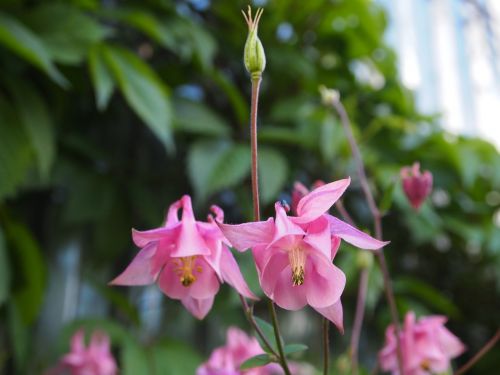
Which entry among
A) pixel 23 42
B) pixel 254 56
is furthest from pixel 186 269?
pixel 23 42

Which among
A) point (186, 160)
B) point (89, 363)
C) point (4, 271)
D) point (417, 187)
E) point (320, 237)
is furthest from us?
point (186, 160)

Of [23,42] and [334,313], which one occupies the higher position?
[23,42]

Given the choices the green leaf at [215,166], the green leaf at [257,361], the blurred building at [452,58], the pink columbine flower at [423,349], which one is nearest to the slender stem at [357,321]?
the pink columbine flower at [423,349]

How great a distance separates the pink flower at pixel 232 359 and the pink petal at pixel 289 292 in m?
0.13

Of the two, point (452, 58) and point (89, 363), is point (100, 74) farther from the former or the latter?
point (452, 58)

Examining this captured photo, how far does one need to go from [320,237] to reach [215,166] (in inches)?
25.1

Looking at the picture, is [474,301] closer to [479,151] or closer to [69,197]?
[479,151]

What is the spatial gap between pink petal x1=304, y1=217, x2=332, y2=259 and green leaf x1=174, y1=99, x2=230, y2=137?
2.23ft

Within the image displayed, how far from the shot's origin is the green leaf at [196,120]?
89cm

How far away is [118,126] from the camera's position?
1019 mm

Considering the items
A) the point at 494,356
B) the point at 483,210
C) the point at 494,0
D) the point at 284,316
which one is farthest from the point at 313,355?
the point at 494,0

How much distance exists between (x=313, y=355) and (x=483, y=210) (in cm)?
49

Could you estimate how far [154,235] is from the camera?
24 centimetres

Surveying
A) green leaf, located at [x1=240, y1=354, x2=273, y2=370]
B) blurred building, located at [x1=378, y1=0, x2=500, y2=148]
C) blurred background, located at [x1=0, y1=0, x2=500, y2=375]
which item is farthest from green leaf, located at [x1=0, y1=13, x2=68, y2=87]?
blurred building, located at [x1=378, y1=0, x2=500, y2=148]
